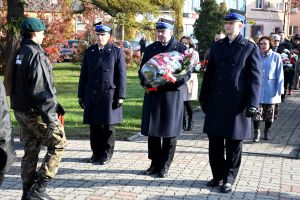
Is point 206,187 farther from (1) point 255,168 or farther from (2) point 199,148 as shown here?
(2) point 199,148

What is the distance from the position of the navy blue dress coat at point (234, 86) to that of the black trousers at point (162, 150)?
0.72 metres

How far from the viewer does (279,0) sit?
5338cm

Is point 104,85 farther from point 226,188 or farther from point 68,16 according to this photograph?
point 68,16

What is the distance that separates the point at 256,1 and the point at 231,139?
157 ft

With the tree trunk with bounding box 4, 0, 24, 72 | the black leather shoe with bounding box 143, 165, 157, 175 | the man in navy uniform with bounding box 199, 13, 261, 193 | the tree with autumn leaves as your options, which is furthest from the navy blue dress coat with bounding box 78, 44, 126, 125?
the tree trunk with bounding box 4, 0, 24, 72

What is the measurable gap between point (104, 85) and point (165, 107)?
1.05 metres

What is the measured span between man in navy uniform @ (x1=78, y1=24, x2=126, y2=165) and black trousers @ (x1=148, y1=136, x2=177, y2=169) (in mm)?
780

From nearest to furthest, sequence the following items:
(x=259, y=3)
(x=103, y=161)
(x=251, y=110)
A: (x=251, y=110), (x=103, y=161), (x=259, y=3)

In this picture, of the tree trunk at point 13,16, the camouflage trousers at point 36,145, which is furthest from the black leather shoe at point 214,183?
the tree trunk at point 13,16

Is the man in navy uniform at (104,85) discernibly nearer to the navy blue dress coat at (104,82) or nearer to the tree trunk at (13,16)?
the navy blue dress coat at (104,82)

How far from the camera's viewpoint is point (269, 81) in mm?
8992

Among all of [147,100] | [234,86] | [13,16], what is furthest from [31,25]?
[13,16]

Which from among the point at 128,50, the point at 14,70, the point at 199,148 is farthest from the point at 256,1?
the point at 14,70

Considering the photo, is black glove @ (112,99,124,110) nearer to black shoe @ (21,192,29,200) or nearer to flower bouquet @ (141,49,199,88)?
flower bouquet @ (141,49,199,88)
